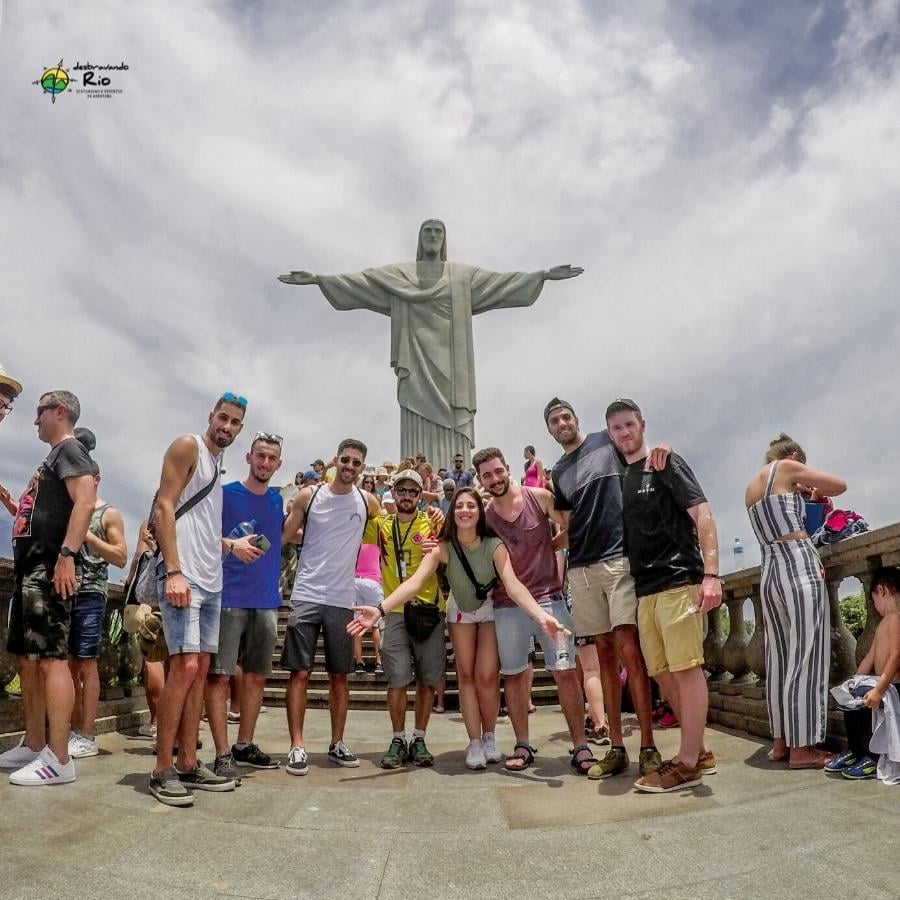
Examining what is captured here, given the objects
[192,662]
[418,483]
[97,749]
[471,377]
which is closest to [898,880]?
[192,662]

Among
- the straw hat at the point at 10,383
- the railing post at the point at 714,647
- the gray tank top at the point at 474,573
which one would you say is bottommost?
the railing post at the point at 714,647

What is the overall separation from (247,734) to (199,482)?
1.56m

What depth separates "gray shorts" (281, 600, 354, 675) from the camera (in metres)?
4.30

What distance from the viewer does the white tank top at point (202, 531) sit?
364 cm

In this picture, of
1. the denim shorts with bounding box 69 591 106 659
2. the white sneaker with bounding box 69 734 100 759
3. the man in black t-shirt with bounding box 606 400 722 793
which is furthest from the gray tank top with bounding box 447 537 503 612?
the white sneaker with bounding box 69 734 100 759

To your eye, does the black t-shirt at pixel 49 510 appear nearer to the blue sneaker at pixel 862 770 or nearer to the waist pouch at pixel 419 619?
the waist pouch at pixel 419 619

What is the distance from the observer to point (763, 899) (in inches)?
81.4

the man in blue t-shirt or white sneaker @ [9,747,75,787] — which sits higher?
the man in blue t-shirt

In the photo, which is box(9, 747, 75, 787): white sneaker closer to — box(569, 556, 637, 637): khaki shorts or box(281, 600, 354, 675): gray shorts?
box(281, 600, 354, 675): gray shorts

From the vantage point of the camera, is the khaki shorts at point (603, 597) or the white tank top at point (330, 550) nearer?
the khaki shorts at point (603, 597)

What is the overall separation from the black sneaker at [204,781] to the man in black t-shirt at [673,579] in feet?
6.41

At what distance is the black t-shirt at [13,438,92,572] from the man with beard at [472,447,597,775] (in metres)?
2.17

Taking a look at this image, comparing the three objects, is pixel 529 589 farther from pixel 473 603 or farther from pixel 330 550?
pixel 330 550

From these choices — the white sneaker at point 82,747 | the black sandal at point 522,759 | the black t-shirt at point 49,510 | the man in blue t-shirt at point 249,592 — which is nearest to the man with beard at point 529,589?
the black sandal at point 522,759
